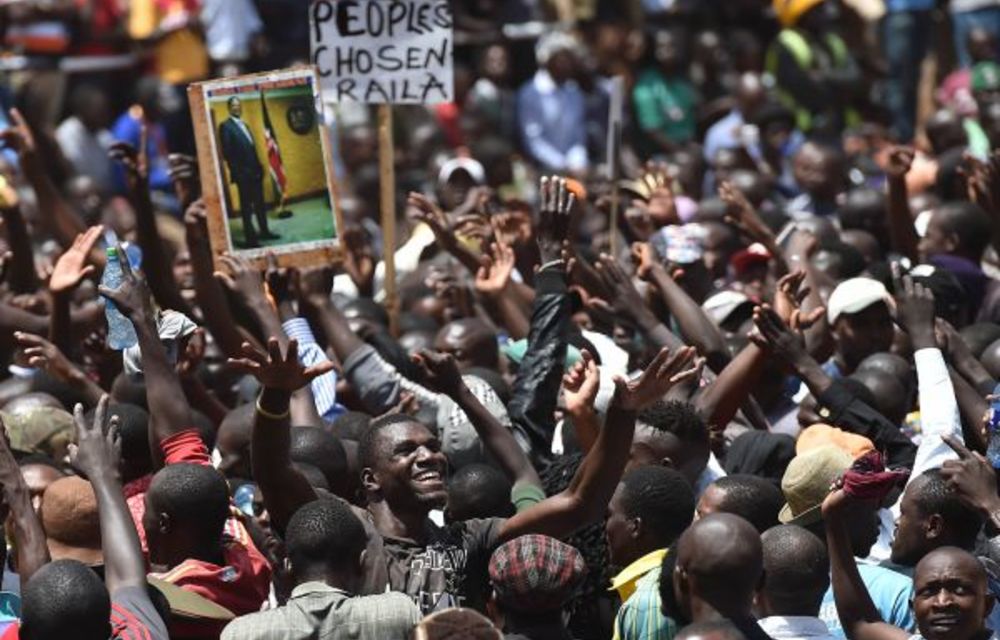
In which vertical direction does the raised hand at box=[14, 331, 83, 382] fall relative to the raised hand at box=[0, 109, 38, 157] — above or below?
below

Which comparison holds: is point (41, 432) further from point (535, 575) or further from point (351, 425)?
point (535, 575)

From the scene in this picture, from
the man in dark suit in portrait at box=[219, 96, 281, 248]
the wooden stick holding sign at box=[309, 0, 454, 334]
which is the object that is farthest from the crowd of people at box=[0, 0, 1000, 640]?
the wooden stick holding sign at box=[309, 0, 454, 334]

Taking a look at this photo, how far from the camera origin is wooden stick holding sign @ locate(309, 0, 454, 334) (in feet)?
35.4

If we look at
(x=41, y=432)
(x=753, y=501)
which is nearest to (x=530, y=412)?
(x=753, y=501)

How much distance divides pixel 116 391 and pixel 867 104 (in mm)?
9595

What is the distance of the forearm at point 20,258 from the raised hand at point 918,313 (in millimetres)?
4514

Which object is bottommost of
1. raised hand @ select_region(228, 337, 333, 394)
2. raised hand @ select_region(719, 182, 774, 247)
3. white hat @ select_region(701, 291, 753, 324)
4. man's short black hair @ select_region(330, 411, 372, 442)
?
white hat @ select_region(701, 291, 753, 324)

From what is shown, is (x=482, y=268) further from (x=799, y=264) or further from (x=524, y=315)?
(x=799, y=264)

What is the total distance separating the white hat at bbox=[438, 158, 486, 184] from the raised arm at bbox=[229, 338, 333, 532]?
7359 mm

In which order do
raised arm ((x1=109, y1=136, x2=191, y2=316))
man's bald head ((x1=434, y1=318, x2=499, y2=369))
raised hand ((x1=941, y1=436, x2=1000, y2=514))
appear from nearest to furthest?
1. raised hand ((x1=941, y1=436, x2=1000, y2=514))
2. man's bald head ((x1=434, y1=318, x2=499, y2=369))
3. raised arm ((x1=109, y1=136, x2=191, y2=316))

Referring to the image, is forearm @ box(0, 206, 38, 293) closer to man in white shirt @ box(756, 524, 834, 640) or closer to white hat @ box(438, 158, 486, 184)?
white hat @ box(438, 158, 486, 184)

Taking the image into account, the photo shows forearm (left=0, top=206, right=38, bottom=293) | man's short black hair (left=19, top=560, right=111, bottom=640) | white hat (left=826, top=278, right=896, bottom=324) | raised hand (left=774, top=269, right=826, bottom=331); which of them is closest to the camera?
man's short black hair (left=19, top=560, right=111, bottom=640)

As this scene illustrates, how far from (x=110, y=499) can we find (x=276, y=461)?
23.5 inches

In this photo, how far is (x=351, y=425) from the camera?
28.6 feet
